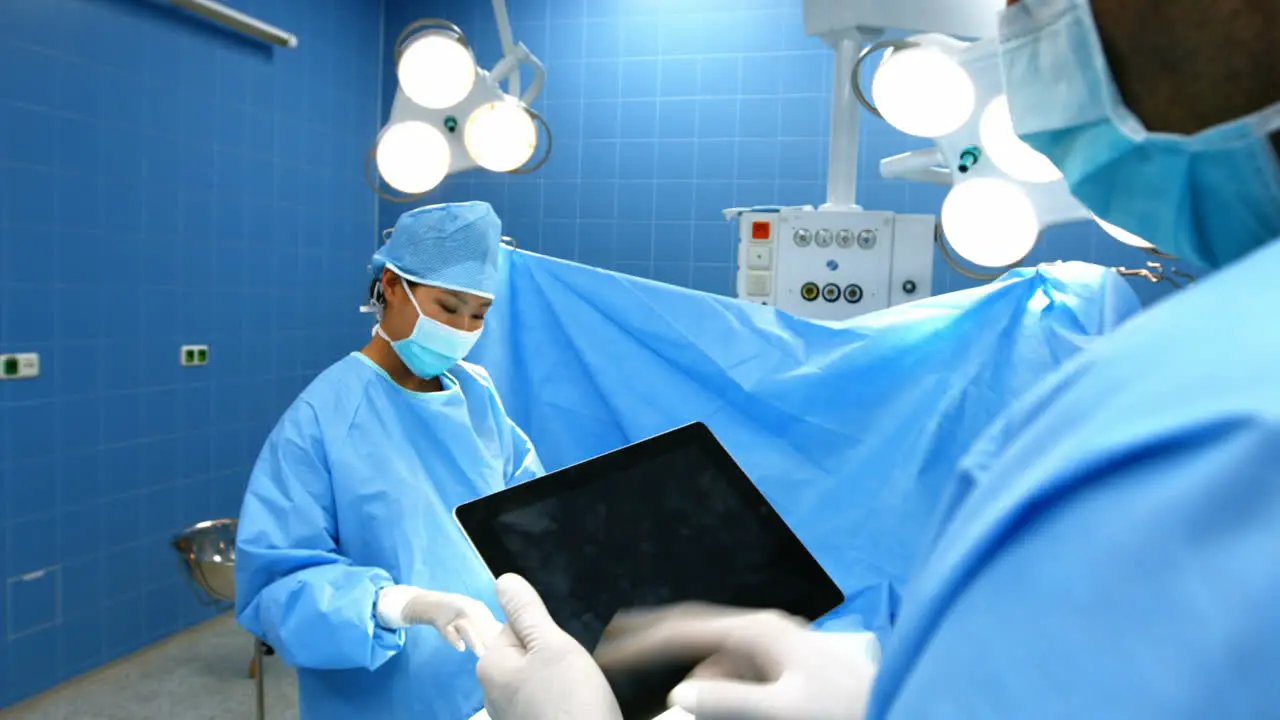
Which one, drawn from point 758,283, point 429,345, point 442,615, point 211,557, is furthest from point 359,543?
point 211,557

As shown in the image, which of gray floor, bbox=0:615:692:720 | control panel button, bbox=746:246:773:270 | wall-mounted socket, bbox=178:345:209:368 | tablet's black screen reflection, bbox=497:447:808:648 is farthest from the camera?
wall-mounted socket, bbox=178:345:209:368

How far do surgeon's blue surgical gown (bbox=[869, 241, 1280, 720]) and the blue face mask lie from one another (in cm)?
15

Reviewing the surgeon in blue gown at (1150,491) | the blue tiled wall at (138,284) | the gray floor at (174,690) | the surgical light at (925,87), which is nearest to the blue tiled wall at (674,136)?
the blue tiled wall at (138,284)

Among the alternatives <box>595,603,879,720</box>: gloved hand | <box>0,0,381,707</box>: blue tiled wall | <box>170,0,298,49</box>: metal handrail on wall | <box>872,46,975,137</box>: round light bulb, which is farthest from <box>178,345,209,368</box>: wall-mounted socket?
<box>595,603,879,720</box>: gloved hand

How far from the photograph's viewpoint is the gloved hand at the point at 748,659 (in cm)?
64

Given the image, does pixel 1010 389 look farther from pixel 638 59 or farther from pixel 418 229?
pixel 638 59

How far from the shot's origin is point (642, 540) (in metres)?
0.92

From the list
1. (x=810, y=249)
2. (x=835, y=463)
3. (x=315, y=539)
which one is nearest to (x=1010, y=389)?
(x=835, y=463)

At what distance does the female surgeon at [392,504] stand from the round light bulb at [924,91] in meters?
0.87

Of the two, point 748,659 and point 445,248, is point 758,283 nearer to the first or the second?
point 445,248

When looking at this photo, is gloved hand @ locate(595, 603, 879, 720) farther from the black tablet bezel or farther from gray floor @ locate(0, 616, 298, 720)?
gray floor @ locate(0, 616, 298, 720)

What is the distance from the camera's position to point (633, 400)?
184 cm

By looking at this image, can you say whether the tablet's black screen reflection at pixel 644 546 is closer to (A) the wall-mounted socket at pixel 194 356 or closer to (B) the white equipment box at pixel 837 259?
(B) the white equipment box at pixel 837 259

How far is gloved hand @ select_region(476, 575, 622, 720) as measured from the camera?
0.73 meters
